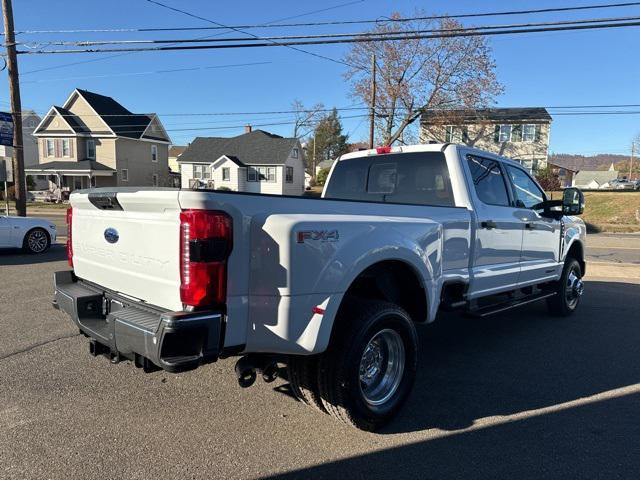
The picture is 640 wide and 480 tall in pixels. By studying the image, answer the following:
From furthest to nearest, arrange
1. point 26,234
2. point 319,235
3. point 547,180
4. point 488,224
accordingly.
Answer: point 547,180
point 26,234
point 488,224
point 319,235

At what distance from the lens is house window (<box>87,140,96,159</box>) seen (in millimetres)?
42469

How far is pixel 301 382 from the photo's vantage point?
3.30m

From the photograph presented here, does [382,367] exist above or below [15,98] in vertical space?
below

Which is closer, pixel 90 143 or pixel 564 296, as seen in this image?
pixel 564 296

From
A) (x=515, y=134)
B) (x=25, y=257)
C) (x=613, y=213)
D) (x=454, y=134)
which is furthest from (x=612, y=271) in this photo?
(x=515, y=134)

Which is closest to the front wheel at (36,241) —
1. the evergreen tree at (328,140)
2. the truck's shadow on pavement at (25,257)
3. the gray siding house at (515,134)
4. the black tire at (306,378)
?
the truck's shadow on pavement at (25,257)

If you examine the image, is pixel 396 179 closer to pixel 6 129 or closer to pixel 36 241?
pixel 36 241

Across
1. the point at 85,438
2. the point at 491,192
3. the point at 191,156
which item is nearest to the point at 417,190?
the point at 491,192

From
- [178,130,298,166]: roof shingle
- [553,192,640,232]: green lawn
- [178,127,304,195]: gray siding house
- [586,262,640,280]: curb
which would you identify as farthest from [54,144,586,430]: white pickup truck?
[178,130,298,166]: roof shingle

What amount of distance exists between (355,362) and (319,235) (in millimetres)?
897

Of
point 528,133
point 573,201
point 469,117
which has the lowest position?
point 573,201

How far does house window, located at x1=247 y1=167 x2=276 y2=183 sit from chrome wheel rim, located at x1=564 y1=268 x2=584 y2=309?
40.8 m

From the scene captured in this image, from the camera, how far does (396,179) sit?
16.6ft

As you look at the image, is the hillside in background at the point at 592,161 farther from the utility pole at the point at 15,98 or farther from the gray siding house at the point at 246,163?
the utility pole at the point at 15,98
